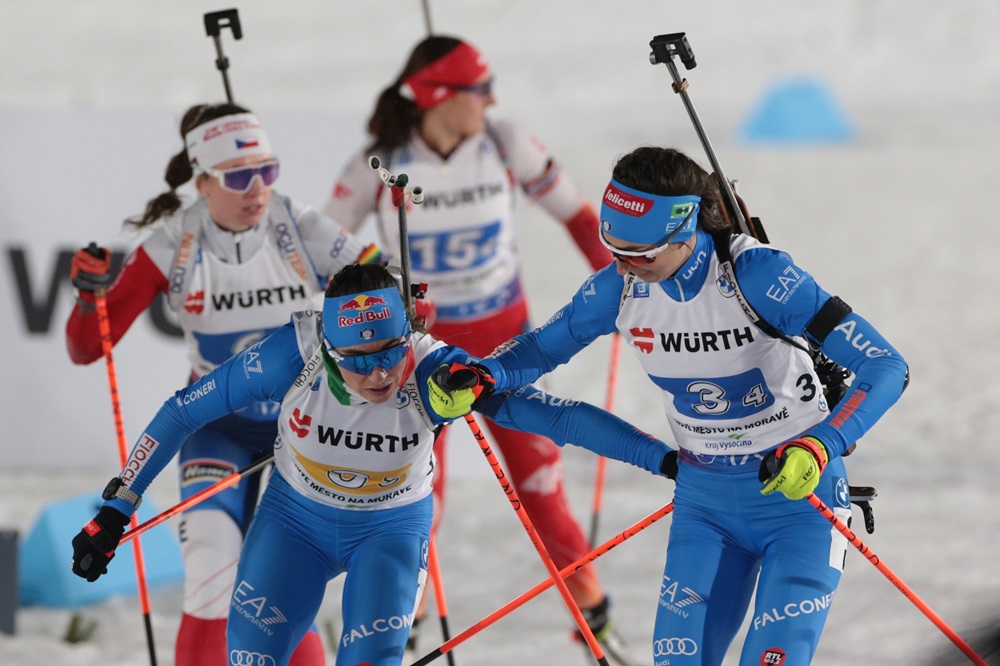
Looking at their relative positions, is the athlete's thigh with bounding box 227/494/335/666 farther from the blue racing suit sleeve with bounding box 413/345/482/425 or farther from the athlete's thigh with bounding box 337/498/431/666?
the blue racing suit sleeve with bounding box 413/345/482/425

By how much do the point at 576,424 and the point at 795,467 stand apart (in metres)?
0.72

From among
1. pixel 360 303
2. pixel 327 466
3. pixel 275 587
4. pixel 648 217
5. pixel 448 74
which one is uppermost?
pixel 448 74

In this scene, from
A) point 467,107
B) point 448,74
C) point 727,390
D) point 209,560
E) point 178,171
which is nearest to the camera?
point 727,390

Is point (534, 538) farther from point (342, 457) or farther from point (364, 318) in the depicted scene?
point (364, 318)

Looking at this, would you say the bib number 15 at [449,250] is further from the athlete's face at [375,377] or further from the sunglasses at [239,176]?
the athlete's face at [375,377]

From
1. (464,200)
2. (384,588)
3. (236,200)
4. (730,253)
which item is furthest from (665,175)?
(464,200)

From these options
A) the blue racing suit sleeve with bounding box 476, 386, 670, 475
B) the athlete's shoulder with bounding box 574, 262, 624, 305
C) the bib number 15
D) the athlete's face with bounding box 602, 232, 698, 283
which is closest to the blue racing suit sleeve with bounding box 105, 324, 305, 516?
the blue racing suit sleeve with bounding box 476, 386, 670, 475

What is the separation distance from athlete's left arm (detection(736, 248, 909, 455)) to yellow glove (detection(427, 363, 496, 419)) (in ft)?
2.31

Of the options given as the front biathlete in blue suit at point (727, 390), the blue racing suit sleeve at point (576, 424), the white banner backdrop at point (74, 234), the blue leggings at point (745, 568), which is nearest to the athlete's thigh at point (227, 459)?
Result: the blue racing suit sleeve at point (576, 424)

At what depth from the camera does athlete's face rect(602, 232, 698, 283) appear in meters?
3.22

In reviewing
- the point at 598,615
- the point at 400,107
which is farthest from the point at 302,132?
the point at 598,615

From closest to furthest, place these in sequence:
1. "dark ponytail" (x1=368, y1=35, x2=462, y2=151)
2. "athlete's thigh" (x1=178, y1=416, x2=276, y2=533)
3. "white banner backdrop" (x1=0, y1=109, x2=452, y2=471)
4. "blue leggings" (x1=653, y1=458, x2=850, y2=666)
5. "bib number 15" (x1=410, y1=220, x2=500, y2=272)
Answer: "blue leggings" (x1=653, y1=458, x2=850, y2=666)
"athlete's thigh" (x1=178, y1=416, x2=276, y2=533)
"dark ponytail" (x1=368, y1=35, x2=462, y2=151)
"bib number 15" (x1=410, y1=220, x2=500, y2=272)
"white banner backdrop" (x1=0, y1=109, x2=452, y2=471)

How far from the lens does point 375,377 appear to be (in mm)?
3342

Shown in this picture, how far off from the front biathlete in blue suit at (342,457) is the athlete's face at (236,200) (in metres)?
0.65
